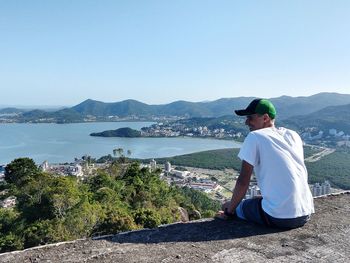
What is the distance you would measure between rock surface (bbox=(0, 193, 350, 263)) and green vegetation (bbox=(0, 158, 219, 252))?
Answer: 5.99 ft

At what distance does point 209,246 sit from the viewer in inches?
74.0

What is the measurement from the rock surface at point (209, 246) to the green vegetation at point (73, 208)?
1.83m

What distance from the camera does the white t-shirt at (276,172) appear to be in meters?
2.02

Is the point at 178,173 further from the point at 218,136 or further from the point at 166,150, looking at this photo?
the point at 218,136

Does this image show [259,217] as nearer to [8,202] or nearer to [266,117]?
[266,117]

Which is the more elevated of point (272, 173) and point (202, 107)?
point (202, 107)

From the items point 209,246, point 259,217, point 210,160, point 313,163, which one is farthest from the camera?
point 210,160

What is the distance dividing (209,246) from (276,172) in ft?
1.72

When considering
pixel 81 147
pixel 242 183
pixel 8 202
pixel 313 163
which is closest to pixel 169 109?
pixel 81 147

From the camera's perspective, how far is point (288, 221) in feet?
6.83

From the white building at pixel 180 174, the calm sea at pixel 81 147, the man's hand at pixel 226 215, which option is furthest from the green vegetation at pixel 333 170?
the man's hand at pixel 226 215

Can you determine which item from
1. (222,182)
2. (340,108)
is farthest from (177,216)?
(340,108)

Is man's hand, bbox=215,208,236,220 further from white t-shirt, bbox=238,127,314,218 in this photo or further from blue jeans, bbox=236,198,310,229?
white t-shirt, bbox=238,127,314,218

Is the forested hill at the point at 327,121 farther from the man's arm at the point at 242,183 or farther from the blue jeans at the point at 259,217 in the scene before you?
the man's arm at the point at 242,183
